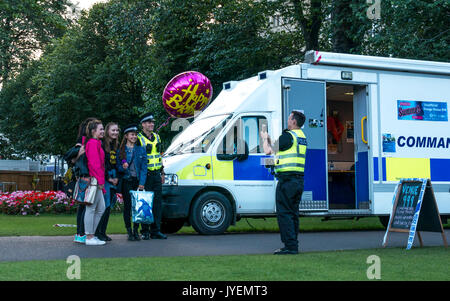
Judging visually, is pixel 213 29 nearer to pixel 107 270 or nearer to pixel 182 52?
pixel 182 52

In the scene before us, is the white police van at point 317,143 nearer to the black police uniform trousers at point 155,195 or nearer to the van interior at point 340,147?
the van interior at point 340,147

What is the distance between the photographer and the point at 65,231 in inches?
468

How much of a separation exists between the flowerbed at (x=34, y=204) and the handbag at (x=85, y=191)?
922 centimetres

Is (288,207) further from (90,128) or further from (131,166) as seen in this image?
(90,128)

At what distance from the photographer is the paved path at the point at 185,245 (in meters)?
8.19

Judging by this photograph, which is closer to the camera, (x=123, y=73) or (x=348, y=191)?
(x=348, y=191)

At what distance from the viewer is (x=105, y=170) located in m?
9.66

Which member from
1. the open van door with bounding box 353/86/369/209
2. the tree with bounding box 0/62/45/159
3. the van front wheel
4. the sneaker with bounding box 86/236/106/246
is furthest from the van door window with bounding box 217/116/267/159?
the tree with bounding box 0/62/45/159

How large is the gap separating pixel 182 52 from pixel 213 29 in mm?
3844

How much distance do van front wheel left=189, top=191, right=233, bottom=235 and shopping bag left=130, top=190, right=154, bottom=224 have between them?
4.72ft

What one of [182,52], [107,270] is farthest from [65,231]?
[182,52]

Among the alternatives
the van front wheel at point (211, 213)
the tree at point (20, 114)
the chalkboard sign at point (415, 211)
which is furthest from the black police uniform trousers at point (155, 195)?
the tree at point (20, 114)

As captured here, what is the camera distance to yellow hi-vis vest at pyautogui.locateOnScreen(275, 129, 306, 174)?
7898mm
